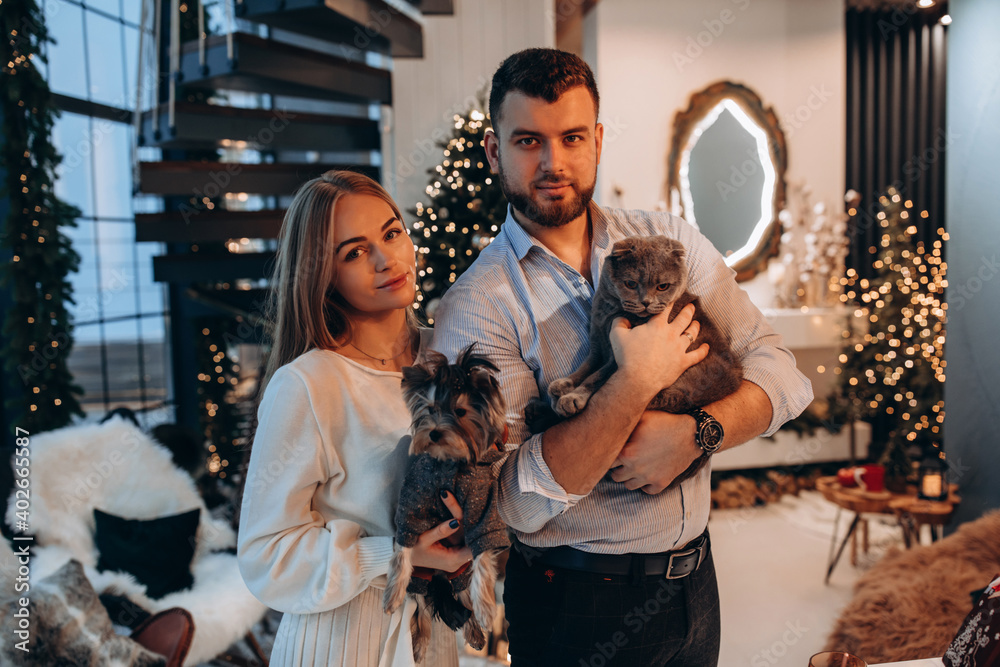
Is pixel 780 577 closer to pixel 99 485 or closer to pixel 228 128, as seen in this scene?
pixel 99 485

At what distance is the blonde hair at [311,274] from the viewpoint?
1420 mm

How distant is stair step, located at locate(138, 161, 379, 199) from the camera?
3500 millimetres

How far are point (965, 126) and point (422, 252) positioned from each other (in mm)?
3050

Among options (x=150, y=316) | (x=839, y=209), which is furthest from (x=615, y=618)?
(x=839, y=209)

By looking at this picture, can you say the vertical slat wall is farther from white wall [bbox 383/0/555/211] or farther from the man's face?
the man's face

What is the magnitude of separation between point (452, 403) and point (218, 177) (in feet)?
9.50

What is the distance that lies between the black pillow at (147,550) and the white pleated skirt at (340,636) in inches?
75.9

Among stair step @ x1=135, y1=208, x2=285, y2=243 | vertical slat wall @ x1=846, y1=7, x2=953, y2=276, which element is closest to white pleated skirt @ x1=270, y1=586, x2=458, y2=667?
stair step @ x1=135, y1=208, x2=285, y2=243

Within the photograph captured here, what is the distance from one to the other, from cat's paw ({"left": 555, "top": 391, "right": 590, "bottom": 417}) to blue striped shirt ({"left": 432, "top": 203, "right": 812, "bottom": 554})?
0.08m

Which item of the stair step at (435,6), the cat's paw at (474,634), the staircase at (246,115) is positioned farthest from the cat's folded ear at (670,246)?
the stair step at (435,6)

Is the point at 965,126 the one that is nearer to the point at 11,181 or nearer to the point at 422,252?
the point at 422,252

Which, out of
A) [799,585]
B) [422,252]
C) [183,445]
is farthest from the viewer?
[422,252]

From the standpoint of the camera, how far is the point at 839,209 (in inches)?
229

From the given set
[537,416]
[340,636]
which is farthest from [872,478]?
[340,636]
